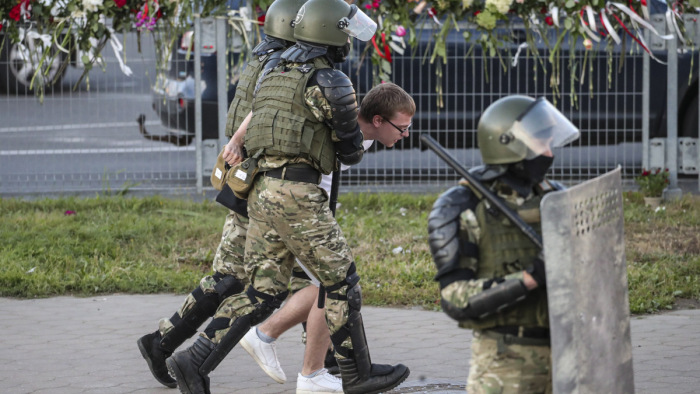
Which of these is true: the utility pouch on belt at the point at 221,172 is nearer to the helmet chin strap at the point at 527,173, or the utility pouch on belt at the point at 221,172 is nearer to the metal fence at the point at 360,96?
the helmet chin strap at the point at 527,173

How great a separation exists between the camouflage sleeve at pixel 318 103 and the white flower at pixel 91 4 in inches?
192

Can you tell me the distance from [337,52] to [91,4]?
4.73 metres

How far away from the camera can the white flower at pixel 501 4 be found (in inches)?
336

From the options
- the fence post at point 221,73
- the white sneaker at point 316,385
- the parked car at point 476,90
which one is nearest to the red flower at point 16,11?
the parked car at point 476,90

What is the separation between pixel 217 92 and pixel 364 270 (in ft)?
10.0

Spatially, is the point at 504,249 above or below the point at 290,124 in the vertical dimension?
below

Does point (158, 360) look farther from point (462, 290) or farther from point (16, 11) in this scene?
point (16, 11)

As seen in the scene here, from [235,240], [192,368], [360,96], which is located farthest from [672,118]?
[192,368]

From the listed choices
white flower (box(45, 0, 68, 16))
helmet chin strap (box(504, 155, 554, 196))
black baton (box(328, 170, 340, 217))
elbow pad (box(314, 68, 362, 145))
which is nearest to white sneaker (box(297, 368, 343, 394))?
black baton (box(328, 170, 340, 217))

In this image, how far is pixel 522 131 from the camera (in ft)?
10.5

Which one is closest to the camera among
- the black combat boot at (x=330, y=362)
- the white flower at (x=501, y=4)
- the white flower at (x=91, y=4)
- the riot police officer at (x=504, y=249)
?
the riot police officer at (x=504, y=249)

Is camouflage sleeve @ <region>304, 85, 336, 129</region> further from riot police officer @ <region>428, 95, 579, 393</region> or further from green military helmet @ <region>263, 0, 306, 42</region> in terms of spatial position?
riot police officer @ <region>428, 95, 579, 393</region>

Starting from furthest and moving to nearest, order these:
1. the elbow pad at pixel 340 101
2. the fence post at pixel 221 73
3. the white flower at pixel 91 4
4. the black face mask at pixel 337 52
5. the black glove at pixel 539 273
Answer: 1. the fence post at pixel 221 73
2. the white flower at pixel 91 4
3. the black face mask at pixel 337 52
4. the elbow pad at pixel 340 101
5. the black glove at pixel 539 273

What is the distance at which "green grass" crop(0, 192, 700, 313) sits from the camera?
7145mm
